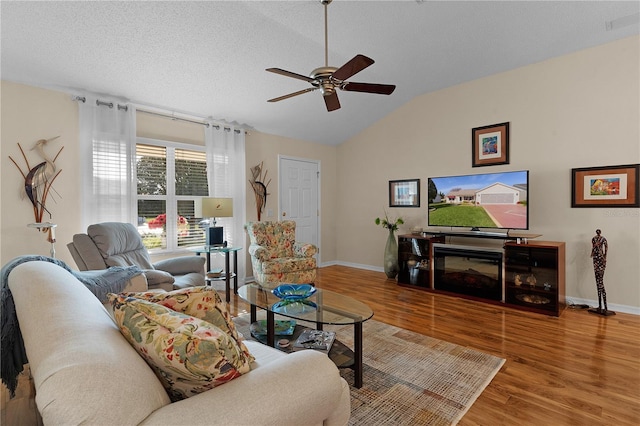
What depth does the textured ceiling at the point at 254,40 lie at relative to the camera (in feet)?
8.59

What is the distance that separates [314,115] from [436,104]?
1.92 meters

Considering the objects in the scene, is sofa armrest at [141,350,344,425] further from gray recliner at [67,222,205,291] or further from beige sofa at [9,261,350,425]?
gray recliner at [67,222,205,291]

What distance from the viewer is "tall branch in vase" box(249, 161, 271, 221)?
495cm

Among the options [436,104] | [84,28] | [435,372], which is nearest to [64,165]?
[84,28]

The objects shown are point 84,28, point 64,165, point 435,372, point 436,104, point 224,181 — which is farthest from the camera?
point 436,104

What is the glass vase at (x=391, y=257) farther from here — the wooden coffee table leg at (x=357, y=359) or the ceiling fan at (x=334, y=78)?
the wooden coffee table leg at (x=357, y=359)

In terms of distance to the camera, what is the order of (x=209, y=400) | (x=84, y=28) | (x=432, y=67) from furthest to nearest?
1. (x=432, y=67)
2. (x=84, y=28)
3. (x=209, y=400)

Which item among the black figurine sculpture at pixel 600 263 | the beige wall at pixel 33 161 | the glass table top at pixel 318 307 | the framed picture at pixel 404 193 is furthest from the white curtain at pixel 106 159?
the black figurine sculpture at pixel 600 263

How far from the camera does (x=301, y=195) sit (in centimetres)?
574

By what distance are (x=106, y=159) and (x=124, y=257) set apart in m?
1.29

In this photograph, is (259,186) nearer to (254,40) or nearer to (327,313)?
(254,40)

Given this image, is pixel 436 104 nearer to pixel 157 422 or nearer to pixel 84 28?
pixel 84 28

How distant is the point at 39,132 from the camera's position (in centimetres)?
313

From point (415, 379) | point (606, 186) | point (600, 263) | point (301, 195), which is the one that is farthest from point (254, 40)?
point (600, 263)
